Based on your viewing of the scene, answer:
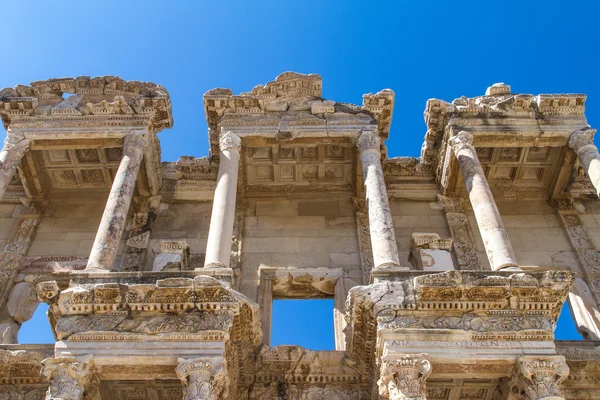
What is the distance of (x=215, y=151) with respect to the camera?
52.2 feet

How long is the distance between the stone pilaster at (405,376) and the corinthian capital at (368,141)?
5825 mm

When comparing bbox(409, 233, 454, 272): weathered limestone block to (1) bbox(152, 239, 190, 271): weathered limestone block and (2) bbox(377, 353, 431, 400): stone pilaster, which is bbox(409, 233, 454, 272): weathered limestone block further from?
(1) bbox(152, 239, 190, 271): weathered limestone block

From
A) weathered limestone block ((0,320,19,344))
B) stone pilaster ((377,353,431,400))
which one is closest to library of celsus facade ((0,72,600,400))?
stone pilaster ((377,353,431,400))

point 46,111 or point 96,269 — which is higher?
point 46,111

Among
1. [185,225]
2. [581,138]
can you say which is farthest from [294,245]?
[581,138]

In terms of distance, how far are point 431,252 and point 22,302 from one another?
880 centimetres

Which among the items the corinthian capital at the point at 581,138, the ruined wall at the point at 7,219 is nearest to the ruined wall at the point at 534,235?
the corinthian capital at the point at 581,138

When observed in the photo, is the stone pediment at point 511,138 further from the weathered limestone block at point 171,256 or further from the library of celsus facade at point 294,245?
the weathered limestone block at point 171,256

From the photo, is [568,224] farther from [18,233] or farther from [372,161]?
[18,233]

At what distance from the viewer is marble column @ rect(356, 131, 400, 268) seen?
36.9ft

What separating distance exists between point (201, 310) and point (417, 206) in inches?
294

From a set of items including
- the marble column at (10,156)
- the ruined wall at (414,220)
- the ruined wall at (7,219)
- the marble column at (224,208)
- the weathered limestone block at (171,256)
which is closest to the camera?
the marble column at (224,208)

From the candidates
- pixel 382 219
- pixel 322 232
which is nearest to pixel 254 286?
pixel 322 232

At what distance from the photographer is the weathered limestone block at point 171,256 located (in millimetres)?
12688
